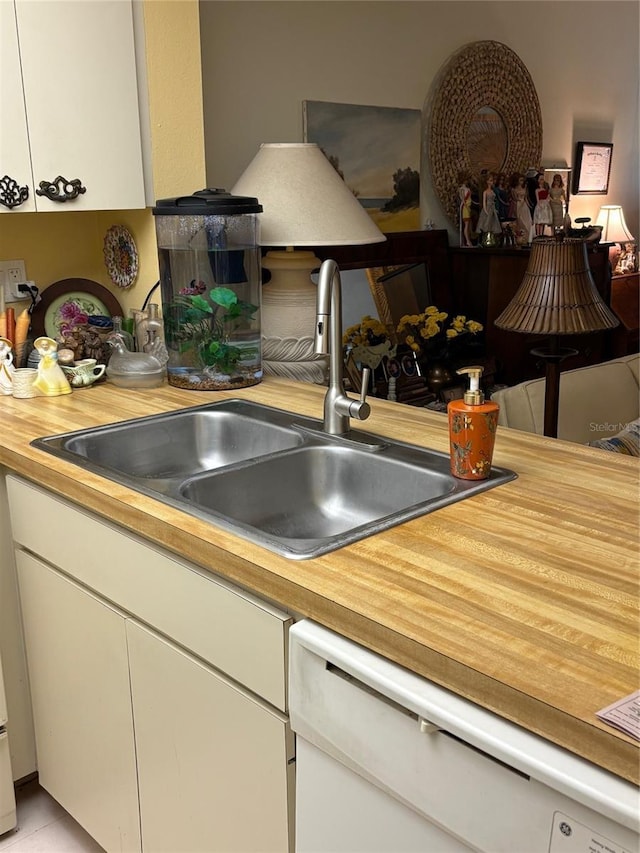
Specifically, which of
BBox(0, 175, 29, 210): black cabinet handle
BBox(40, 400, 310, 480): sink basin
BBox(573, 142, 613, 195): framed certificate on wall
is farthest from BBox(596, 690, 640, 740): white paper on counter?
BBox(573, 142, 613, 195): framed certificate on wall

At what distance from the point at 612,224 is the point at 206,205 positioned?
3.92 meters

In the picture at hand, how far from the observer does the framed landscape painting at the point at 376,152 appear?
3342mm

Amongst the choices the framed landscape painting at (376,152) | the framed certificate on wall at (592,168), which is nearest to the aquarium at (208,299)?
the framed landscape painting at (376,152)

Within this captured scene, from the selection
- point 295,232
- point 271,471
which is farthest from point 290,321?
point 271,471

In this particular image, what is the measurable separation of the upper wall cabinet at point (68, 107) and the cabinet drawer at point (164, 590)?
2.45 feet

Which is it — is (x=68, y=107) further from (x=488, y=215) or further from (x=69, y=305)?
(x=488, y=215)

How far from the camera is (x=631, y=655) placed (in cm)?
83

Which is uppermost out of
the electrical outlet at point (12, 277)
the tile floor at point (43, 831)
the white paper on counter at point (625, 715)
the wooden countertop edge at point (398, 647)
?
the electrical outlet at point (12, 277)

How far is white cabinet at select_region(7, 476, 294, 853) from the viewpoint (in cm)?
112

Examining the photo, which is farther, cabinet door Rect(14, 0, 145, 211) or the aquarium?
the aquarium

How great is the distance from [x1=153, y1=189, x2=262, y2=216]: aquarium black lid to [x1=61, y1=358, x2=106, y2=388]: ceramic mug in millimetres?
401

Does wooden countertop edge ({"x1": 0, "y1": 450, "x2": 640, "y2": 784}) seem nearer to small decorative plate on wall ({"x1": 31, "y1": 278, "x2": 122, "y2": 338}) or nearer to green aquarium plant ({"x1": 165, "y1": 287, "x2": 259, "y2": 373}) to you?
green aquarium plant ({"x1": 165, "y1": 287, "x2": 259, "y2": 373})

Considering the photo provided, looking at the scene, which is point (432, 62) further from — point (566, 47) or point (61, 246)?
point (61, 246)

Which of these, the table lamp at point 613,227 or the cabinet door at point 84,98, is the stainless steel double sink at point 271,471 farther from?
the table lamp at point 613,227
